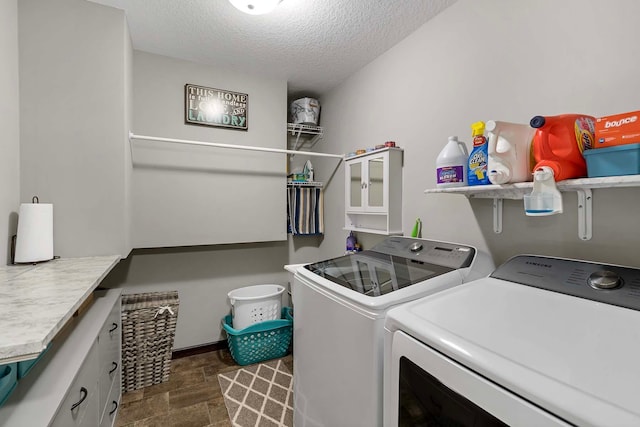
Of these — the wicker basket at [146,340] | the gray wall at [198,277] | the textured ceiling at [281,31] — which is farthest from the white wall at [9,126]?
the gray wall at [198,277]

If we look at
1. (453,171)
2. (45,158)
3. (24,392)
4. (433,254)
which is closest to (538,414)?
(433,254)

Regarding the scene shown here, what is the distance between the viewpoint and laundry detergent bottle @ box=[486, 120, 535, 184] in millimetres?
1099

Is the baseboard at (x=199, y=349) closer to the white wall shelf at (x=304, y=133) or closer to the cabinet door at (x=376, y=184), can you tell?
the cabinet door at (x=376, y=184)

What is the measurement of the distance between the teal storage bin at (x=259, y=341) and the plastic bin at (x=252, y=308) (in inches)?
2.3

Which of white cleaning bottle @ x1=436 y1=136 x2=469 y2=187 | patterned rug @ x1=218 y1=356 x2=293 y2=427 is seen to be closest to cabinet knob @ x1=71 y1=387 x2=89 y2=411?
patterned rug @ x1=218 y1=356 x2=293 y2=427

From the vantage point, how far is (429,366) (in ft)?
2.53

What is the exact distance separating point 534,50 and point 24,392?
93.6 inches

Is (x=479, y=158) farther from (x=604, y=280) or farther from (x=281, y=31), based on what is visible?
(x=281, y=31)

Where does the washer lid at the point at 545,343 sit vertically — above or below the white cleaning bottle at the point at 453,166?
below

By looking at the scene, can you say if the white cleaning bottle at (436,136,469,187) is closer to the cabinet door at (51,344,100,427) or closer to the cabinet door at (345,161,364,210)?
the cabinet door at (345,161,364,210)

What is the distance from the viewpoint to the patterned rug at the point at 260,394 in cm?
190

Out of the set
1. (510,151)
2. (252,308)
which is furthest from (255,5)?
(252,308)

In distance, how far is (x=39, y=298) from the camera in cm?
104

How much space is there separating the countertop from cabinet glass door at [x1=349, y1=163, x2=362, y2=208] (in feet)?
5.60
